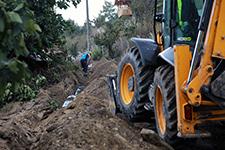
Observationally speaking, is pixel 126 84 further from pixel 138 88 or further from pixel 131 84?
pixel 138 88

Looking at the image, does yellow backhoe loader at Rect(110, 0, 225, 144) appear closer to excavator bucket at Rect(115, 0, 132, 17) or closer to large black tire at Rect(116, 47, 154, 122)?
large black tire at Rect(116, 47, 154, 122)

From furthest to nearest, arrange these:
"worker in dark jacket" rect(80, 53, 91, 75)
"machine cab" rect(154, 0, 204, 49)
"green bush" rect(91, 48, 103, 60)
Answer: "green bush" rect(91, 48, 103, 60) → "worker in dark jacket" rect(80, 53, 91, 75) → "machine cab" rect(154, 0, 204, 49)

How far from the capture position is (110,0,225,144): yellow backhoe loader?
4.96m

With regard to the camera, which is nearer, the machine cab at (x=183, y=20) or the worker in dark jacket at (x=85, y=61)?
the machine cab at (x=183, y=20)

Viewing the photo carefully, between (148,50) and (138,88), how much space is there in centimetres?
64

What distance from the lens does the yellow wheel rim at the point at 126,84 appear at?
7.83 meters

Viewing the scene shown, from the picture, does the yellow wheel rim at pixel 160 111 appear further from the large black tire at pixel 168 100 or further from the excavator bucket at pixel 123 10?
the excavator bucket at pixel 123 10

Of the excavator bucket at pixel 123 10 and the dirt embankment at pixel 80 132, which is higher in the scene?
the excavator bucket at pixel 123 10

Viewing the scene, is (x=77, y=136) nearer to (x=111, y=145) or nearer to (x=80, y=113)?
(x=111, y=145)

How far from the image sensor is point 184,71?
5.27 m

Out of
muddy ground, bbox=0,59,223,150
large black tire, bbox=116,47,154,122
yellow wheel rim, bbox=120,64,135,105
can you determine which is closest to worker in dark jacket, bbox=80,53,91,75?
muddy ground, bbox=0,59,223,150

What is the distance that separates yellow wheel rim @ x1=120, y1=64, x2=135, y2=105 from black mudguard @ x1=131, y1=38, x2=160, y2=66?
21.0 inches

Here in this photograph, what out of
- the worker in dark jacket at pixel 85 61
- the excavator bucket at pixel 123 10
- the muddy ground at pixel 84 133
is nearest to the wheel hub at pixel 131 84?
the muddy ground at pixel 84 133

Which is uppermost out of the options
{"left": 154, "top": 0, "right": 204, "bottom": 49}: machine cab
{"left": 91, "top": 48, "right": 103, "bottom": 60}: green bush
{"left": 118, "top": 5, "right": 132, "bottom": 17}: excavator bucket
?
{"left": 154, "top": 0, "right": 204, "bottom": 49}: machine cab
